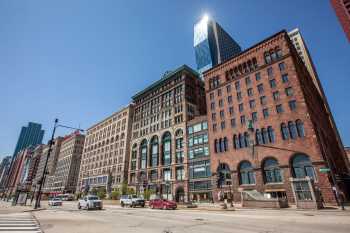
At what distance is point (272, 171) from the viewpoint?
40.6 meters

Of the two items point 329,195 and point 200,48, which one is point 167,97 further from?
point 200,48

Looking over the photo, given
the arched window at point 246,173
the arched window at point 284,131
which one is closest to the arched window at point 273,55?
the arched window at point 284,131

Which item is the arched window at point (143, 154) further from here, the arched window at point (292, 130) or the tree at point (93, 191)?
the arched window at point (292, 130)

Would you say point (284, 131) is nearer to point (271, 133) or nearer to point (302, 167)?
point (271, 133)

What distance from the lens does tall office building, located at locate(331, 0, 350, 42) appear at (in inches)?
2063

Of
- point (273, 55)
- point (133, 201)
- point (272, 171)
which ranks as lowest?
point (133, 201)

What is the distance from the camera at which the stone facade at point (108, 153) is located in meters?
84.7

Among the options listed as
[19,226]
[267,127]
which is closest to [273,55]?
[267,127]

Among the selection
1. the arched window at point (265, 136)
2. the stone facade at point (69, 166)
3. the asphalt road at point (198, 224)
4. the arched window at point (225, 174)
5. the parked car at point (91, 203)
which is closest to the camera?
the asphalt road at point (198, 224)

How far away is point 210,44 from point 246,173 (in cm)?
12121

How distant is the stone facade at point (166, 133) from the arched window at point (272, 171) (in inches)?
956

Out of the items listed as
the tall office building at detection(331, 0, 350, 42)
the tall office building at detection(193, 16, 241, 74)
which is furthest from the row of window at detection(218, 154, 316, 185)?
the tall office building at detection(193, 16, 241, 74)

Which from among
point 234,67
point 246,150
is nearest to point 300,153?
point 246,150

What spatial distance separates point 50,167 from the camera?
146875mm
